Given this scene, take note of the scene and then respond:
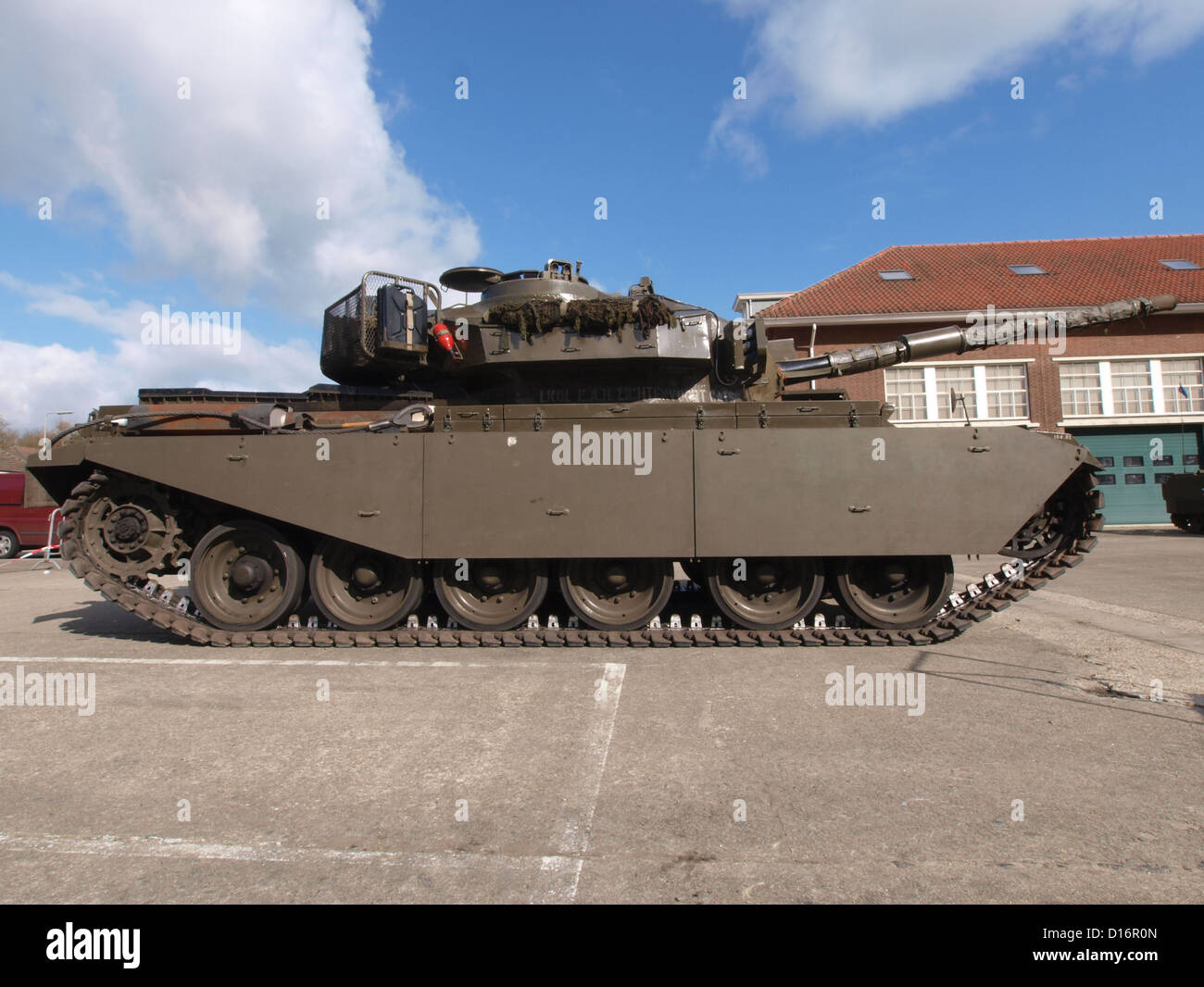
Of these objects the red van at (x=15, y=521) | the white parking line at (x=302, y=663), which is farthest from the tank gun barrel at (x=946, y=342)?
the red van at (x=15, y=521)

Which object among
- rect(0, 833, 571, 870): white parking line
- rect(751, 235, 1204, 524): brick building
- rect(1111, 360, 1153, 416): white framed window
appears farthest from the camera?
rect(1111, 360, 1153, 416): white framed window

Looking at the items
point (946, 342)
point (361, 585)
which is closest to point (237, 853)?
point (361, 585)

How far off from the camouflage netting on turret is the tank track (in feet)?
10.0

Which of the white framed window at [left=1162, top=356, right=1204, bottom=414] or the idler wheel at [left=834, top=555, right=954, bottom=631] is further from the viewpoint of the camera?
the white framed window at [left=1162, top=356, right=1204, bottom=414]

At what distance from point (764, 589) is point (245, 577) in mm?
5273

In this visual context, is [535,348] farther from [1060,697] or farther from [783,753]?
[1060,697]

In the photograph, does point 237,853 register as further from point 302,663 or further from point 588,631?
point 588,631

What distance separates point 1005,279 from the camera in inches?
1001

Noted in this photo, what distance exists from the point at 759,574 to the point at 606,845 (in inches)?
192

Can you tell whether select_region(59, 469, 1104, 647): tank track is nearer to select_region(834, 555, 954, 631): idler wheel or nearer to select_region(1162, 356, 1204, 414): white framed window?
select_region(834, 555, 954, 631): idler wheel

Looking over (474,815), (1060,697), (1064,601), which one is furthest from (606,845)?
(1064,601)

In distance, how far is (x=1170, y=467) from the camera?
24125mm

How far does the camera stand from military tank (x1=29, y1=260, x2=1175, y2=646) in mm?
7305

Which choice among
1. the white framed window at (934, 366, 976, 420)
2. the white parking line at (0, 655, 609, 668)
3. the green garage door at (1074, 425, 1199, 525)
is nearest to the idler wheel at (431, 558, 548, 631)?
the white parking line at (0, 655, 609, 668)
